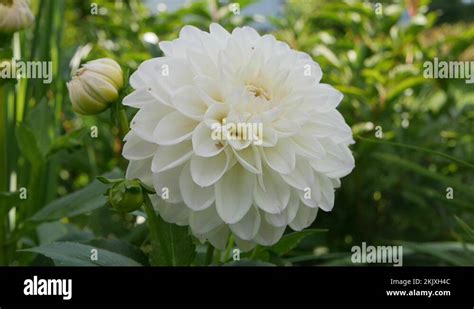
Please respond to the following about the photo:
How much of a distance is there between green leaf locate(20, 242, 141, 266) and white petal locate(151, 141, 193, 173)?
0.12m

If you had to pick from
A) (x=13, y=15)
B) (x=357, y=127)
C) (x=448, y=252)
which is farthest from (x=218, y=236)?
(x=357, y=127)

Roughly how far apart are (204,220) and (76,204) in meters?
0.24

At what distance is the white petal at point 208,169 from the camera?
1.43ft

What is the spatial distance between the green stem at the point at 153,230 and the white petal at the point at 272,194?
8cm

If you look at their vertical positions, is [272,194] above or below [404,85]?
below

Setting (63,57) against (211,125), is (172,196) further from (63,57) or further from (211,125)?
(63,57)

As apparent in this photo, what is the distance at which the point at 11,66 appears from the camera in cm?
64

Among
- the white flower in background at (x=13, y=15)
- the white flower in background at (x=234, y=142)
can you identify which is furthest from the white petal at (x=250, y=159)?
the white flower in background at (x=13, y=15)

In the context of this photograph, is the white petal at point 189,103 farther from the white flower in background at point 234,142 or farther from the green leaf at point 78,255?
the green leaf at point 78,255

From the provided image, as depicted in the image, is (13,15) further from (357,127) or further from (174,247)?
(357,127)

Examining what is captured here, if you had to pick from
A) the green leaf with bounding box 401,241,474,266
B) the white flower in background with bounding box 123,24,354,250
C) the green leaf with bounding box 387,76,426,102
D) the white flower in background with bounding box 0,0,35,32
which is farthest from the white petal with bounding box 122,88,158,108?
the green leaf with bounding box 387,76,426,102

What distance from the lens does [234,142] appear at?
455mm
